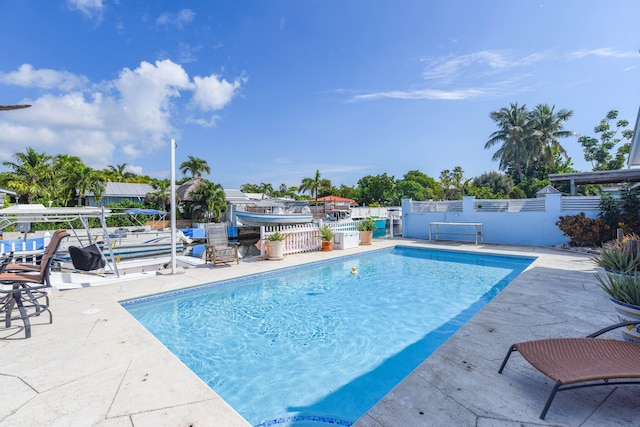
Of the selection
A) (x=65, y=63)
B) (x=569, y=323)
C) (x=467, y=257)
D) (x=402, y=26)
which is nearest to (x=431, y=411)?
(x=569, y=323)

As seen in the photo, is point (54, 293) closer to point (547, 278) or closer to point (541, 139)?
point (547, 278)

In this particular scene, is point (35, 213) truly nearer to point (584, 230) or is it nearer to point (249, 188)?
point (584, 230)

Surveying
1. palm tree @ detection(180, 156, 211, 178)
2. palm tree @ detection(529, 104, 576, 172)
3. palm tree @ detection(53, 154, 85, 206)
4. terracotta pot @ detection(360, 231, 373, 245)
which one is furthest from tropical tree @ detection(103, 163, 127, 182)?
palm tree @ detection(529, 104, 576, 172)

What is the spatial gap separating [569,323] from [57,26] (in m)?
15.3

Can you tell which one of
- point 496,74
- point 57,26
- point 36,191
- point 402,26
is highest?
point 402,26

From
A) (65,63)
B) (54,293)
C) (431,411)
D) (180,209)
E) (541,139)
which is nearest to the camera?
(431,411)

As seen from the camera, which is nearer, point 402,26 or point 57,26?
point 57,26

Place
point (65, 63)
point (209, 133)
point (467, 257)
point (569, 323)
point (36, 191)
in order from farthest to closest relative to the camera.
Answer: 1. point (36, 191)
2. point (209, 133)
3. point (65, 63)
4. point (467, 257)
5. point (569, 323)

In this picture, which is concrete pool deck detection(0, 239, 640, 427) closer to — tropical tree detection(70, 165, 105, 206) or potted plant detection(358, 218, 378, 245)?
potted plant detection(358, 218, 378, 245)

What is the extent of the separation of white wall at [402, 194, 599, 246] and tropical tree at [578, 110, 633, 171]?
27171mm

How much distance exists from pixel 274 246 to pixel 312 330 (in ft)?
15.7

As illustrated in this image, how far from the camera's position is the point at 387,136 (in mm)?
22344

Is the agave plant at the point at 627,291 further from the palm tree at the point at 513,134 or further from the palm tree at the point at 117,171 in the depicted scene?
the palm tree at the point at 117,171

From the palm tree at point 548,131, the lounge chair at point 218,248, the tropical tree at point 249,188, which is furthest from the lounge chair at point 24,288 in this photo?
the tropical tree at point 249,188
